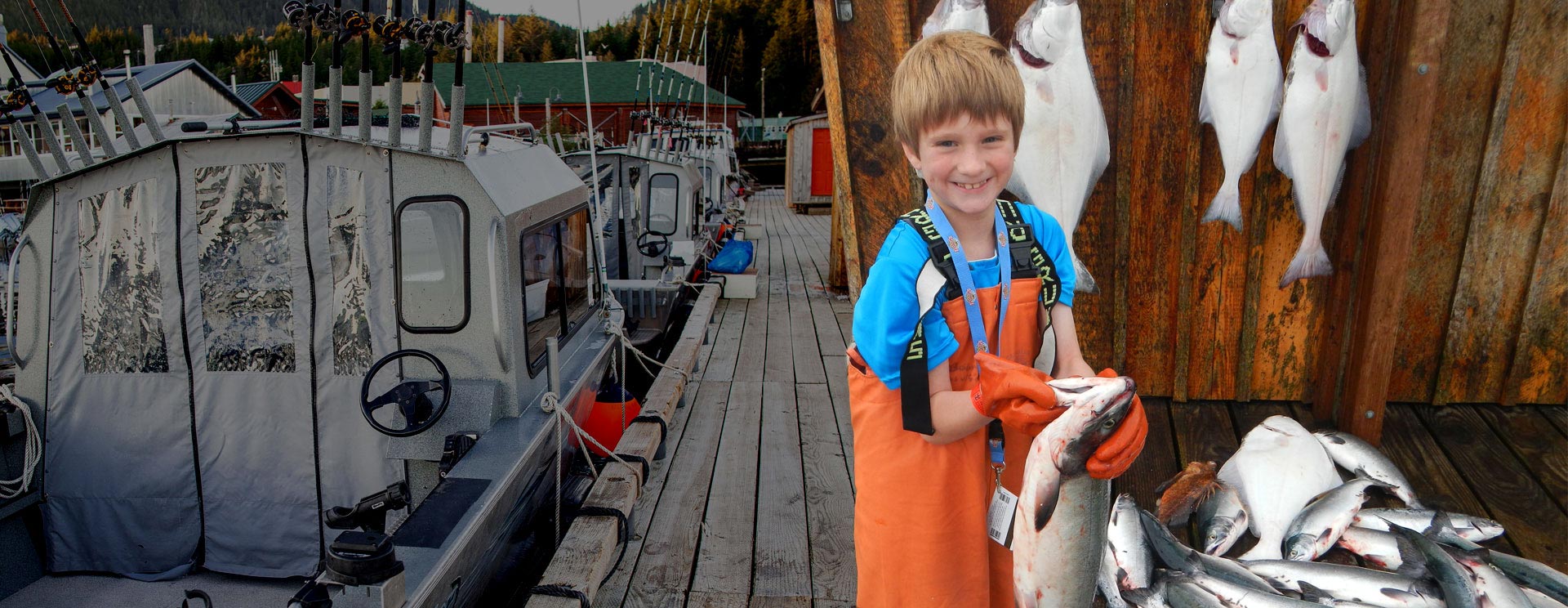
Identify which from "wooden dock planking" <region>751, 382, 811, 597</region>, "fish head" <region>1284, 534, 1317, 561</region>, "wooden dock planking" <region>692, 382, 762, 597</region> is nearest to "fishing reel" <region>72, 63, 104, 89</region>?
"wooden dock planking" <region>692, 382, 762, 597</region>

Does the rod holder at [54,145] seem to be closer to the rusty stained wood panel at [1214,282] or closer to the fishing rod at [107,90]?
the fishing rod at [107,90]

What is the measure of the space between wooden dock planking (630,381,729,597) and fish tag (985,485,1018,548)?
1.51 meters

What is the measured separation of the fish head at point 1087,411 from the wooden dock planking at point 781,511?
162cm

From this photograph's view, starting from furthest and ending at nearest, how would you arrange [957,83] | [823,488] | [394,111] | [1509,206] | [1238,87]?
1. [823,488]
2. [394,111]
3. [1509,206]
4. [1238,87]
5. [957,83]

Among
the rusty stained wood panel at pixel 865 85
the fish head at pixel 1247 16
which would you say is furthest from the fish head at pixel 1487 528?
the rusty stained wood panel at pixel 865 85

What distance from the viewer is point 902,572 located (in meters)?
1.72

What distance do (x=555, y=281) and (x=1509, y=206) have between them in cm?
423

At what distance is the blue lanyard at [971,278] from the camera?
1585 mm

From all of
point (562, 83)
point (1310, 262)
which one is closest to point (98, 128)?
point (1310, 262)

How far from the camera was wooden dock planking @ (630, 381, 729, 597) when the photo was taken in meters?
2.97

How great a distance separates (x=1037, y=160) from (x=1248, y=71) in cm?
84

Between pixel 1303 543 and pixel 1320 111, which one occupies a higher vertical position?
pixel 1320 111

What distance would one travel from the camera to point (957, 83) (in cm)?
151

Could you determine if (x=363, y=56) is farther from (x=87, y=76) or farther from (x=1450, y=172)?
(x=1450, y=172)
